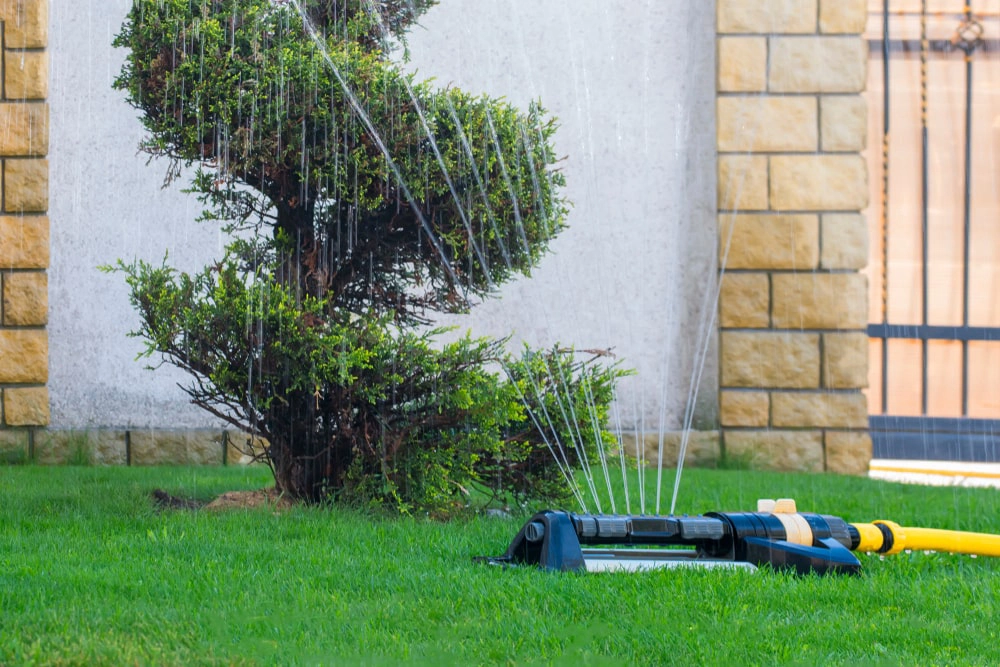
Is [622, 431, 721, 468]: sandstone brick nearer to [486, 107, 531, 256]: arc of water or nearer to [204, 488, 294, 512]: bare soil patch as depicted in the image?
[486, 107, 531, 256]: arc of water

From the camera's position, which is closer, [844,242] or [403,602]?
[403,602]

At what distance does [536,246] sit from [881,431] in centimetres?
411

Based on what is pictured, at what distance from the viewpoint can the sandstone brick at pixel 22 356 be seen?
6.89 m

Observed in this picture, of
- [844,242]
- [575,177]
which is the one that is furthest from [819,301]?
[575,177]

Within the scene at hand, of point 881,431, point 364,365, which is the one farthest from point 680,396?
point 364,365

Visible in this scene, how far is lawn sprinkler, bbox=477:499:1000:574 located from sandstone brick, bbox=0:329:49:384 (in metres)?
4.67

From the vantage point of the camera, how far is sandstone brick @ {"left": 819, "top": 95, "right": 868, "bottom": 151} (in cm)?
718

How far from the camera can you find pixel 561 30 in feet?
24.0

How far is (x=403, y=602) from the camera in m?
2.81

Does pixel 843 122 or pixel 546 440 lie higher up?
pixel 843 122

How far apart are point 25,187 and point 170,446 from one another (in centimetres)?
198

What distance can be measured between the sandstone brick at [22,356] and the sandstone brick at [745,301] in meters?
4.57

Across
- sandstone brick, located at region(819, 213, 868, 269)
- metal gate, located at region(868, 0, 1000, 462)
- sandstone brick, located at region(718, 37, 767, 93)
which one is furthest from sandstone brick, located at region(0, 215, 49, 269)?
metal gate, located at region(868, 0, 1000, 462)

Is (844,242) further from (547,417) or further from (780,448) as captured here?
(547,417)
